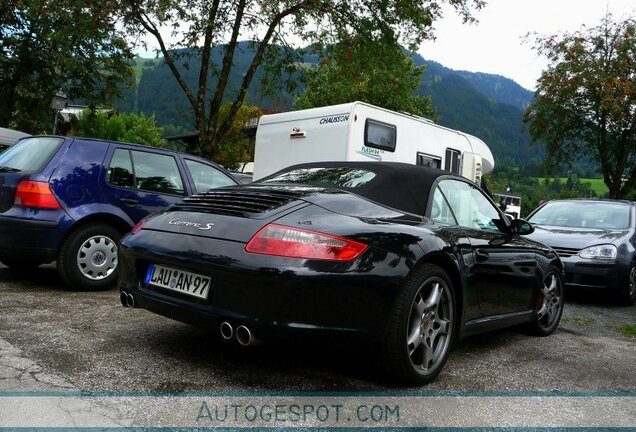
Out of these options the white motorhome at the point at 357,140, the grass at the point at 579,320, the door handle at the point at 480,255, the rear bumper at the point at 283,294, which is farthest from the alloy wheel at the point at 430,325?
the white motorhome at the point at 357,140

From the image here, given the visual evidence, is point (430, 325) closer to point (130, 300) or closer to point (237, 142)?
point (130, 300)

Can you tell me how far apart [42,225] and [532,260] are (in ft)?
14.0

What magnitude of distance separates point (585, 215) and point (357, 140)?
4.05 m

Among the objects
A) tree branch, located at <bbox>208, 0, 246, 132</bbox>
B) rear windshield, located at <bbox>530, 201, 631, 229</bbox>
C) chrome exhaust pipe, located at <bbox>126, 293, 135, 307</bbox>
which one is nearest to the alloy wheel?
chrome exhaust pipe, located at <bbox>126, 293, 135, 307</bbox>

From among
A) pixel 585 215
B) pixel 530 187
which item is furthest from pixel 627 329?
pixel 530 187

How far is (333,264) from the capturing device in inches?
118

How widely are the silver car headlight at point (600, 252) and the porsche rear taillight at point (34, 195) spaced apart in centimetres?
621

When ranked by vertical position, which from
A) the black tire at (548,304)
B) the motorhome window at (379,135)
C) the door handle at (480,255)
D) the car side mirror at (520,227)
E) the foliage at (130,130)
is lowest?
the black tire at (548,304)

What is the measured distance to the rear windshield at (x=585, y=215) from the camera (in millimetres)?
8570

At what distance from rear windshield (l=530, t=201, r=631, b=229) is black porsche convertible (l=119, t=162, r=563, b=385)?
5.02m

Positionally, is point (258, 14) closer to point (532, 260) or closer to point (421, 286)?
point (532, 260)

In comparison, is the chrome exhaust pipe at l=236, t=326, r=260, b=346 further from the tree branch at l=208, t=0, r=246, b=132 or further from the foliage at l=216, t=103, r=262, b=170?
the foliage at l=216, t=103, r=262, b=170

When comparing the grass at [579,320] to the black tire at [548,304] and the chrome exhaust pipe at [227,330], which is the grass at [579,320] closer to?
the black tire at [548,304]

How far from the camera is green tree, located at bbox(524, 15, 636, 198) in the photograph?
19016 millimetres
